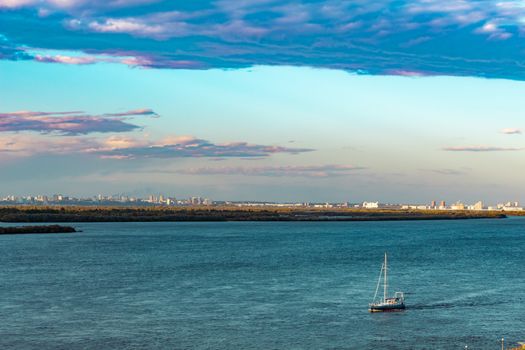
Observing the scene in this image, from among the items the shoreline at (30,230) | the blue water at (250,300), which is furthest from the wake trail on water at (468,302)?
the shoreline at (30,230)

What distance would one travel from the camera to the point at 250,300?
60875 millimetres

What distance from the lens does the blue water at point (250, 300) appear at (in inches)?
1829

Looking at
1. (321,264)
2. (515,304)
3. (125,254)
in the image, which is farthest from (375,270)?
(125,254)

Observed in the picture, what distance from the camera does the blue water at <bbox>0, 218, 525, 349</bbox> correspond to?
152 ft

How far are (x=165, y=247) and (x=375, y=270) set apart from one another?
1918 inches

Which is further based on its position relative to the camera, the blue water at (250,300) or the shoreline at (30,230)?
the shoreline at (30,230)

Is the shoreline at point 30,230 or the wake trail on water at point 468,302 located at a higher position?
the shoreline at point 30,230

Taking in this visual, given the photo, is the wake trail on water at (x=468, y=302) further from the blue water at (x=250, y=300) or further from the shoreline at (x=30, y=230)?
the shoreline at (x=30, y=230)

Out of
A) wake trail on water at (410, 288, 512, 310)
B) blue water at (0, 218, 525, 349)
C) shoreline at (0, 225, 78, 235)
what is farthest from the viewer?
shoreline at (0, 225, 78, 235)

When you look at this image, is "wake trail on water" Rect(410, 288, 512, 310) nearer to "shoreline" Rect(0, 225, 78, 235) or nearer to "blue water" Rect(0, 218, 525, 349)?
"blue water" Rect(0, 218, 525, 349)

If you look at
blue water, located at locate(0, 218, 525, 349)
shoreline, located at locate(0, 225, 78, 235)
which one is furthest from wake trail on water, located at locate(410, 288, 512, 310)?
shoreline, located at locate(0, 225, 78, 235)

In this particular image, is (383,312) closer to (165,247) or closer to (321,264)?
(321,264)

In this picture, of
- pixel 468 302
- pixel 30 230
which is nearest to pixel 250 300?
pixel 468 302

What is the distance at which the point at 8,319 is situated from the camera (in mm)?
51344
